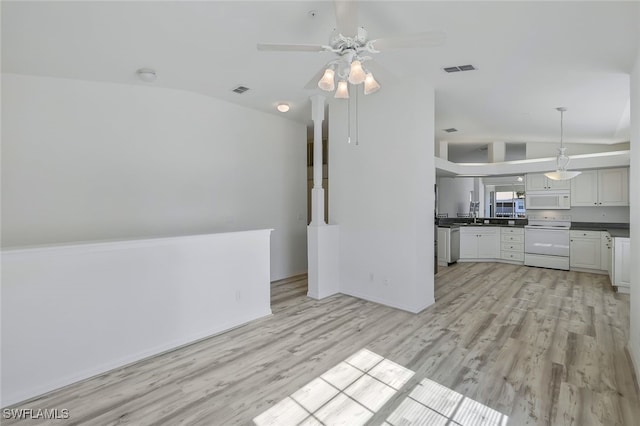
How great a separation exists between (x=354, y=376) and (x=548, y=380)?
5.01 feet

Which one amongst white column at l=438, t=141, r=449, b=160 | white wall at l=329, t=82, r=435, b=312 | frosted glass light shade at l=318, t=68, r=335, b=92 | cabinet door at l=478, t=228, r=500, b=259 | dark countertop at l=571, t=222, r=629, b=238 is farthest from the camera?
cabinet door at l=478, t=228, r=500, b=259

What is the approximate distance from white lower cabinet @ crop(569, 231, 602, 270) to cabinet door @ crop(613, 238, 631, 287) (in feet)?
4.59

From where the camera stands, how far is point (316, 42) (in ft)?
9.27

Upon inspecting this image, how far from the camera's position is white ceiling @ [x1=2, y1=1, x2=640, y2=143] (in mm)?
2266

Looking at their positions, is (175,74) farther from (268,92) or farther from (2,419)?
(2,419)

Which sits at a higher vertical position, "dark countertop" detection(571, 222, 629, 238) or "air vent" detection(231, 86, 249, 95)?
"air vent" detection(231, 86, 249, 95)

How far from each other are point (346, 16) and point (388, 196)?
249cm

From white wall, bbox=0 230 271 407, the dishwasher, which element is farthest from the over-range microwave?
white wall, bbox=0 230 271 407

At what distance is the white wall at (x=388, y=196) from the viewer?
12.7ft

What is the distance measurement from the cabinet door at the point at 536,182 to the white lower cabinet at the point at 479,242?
118cm

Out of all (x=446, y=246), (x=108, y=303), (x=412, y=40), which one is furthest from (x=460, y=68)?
(x=446, y=246)

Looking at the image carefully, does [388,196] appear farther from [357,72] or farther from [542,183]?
[542,183]

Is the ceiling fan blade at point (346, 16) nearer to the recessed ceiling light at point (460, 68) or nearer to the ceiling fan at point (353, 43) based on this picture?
the ceiling fan at point (353, 43)

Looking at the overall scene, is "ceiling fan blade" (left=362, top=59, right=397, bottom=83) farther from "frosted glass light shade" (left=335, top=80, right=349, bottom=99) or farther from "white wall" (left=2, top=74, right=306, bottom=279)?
"white wall" (left=2, top=74, right=306, bottom=279)
